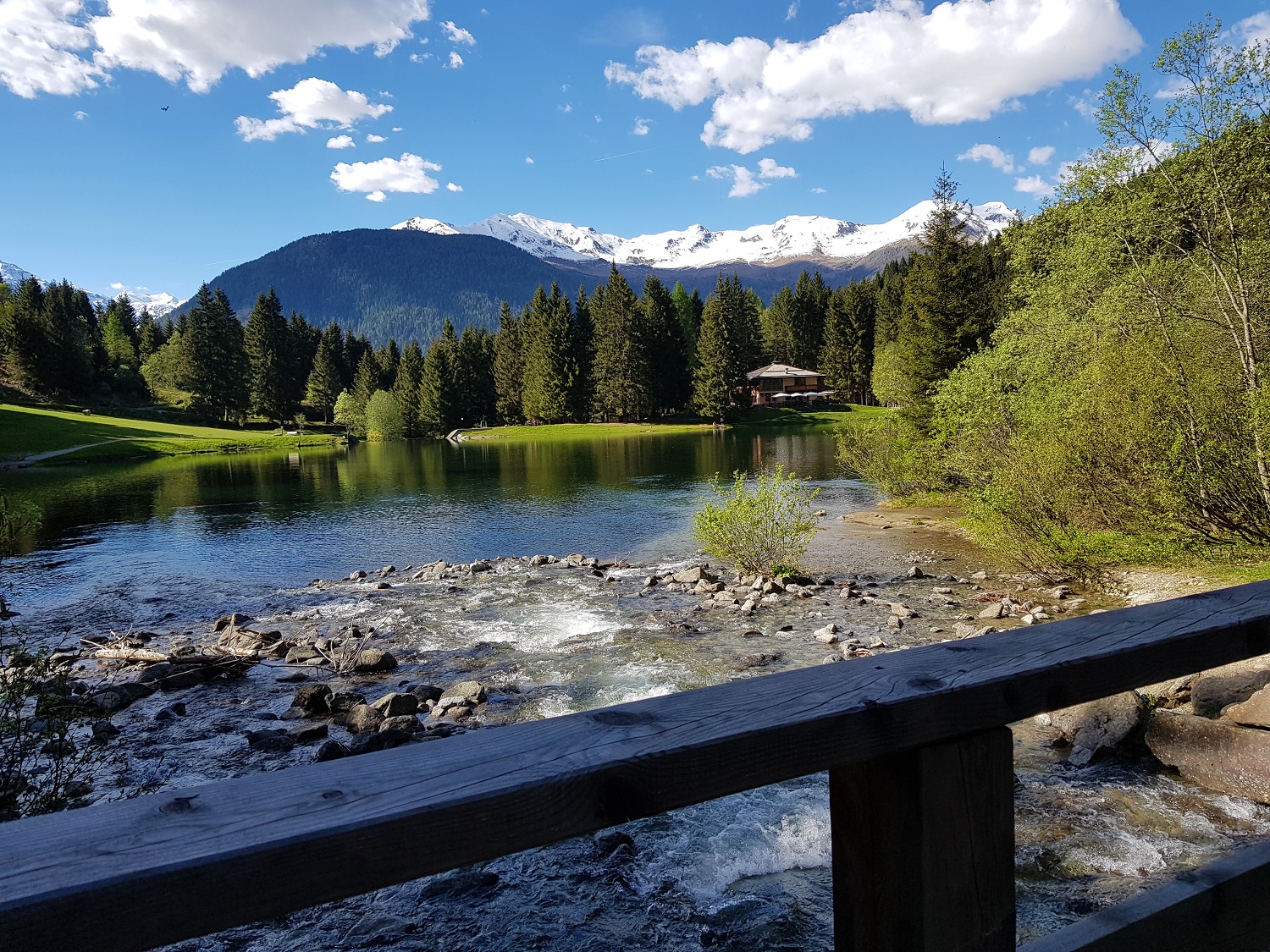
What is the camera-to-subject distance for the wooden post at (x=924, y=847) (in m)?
1.67

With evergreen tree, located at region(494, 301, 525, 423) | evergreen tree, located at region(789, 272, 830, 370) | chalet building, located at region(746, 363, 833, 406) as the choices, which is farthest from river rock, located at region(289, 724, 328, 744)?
evergreen tree, located at region(789, 272, 830, 370)

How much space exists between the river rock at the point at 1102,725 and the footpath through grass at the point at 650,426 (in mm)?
70669

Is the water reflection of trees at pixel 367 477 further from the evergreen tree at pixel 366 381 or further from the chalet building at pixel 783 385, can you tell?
the evergreen tree at pixel 366 381

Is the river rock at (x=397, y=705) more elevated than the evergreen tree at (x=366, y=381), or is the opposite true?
the evergreen tree at (x=366, y=381)

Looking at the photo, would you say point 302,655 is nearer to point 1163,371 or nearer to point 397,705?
point 397,705

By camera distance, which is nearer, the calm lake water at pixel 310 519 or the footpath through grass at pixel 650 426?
the calm lake water at pixel 310 519

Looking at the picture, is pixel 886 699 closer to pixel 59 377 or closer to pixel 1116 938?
pixel 1116 938

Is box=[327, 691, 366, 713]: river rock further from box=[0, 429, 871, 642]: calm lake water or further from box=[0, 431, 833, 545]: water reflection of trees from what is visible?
box=[0, 431, 833, 545]: water reflection of trees

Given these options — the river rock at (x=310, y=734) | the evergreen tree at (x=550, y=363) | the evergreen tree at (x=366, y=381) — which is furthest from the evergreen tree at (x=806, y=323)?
the river rock at (x=310, y=734)

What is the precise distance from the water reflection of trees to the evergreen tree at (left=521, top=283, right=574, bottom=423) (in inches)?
755

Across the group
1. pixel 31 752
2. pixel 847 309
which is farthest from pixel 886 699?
pixel 847 309

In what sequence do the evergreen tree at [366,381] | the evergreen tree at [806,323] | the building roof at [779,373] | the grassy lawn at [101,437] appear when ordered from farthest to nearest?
the evergreen tree at [806,323]
the evergreen tree at [366,381]
the building roof at [779,373]
the grassy lawn at [101,437]

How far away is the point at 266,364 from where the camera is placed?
9712 cm

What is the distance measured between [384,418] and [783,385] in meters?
50.4
